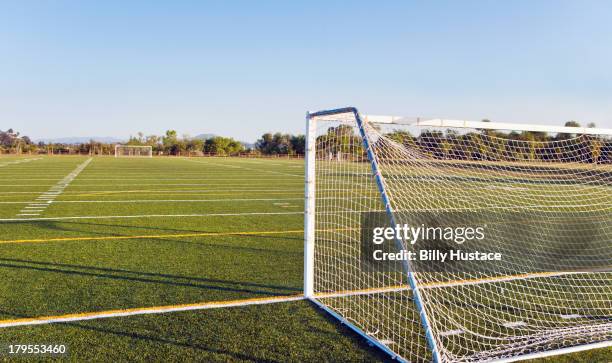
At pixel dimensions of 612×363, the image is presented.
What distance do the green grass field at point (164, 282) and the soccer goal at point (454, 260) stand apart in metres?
0.38

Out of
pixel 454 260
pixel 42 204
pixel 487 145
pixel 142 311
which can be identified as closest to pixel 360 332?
pixel 142 311

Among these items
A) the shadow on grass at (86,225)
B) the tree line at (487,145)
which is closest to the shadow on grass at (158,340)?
the tree line at (487,145)

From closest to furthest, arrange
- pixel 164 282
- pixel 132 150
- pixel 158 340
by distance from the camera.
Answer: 1. pixel 158 340
2. pixel 164 282
3. pixel 132 150

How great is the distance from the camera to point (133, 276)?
6105mm

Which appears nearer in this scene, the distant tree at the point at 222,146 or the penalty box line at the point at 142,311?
the penalty box line at the point at 142,311

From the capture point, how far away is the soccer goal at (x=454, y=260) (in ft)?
14.5

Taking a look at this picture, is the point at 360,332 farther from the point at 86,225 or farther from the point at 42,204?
the point at 42,204

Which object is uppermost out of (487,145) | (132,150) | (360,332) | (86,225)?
(487,145)

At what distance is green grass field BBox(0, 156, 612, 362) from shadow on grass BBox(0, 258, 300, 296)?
12 millimetres

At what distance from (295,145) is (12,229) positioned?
6081cm

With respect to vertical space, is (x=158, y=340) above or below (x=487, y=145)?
below

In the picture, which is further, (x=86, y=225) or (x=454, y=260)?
(x=86, y=225)

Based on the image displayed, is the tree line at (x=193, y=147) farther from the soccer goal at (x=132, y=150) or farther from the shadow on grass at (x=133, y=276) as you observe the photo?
the shadow on grass at (x=133, y=276)

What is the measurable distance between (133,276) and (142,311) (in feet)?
4.25
